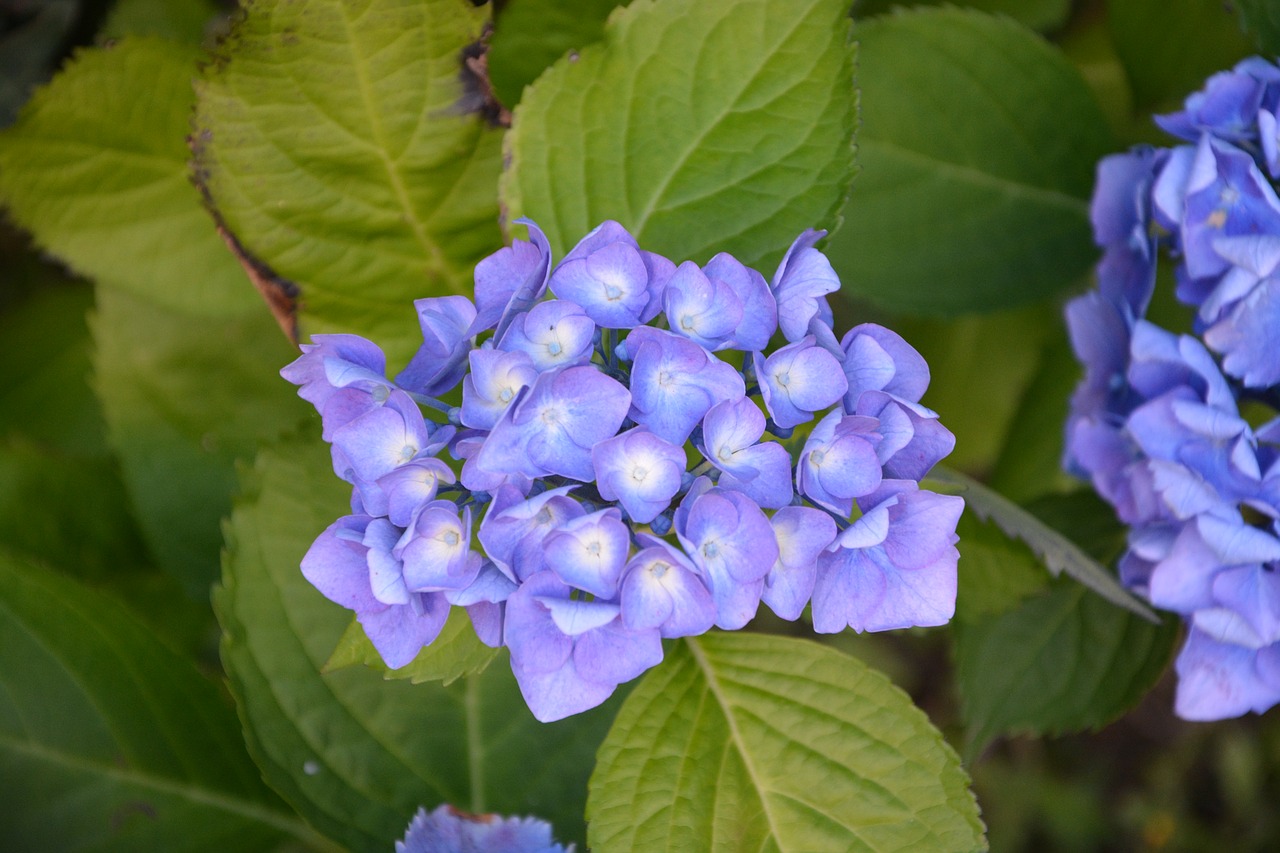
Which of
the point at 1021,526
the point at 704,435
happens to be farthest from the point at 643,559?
the point at 1021,526

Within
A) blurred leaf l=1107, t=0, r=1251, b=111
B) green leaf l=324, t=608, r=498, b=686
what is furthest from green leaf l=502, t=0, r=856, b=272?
blurred leaf l=1107, t=0, r=1251, b=111

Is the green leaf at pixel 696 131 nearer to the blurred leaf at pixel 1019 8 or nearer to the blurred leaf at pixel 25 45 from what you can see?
the blurred leaf at pixel 1019 8

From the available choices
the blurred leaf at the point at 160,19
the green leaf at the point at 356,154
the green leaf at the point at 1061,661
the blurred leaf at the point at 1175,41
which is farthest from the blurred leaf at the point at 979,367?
the blurred leaf at the point at 160,19

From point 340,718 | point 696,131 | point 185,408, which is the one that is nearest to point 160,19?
point 185,408

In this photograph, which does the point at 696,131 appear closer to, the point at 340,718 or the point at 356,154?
the point at 356,154

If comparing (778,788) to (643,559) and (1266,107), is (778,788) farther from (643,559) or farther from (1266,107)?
(1266,107)

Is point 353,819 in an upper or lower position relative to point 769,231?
lower
